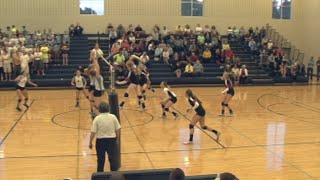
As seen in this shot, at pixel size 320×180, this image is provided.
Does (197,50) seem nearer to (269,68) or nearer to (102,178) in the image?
(269,68)

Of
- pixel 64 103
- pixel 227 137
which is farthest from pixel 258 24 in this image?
pixel 227 137

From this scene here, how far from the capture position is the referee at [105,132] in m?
8.27

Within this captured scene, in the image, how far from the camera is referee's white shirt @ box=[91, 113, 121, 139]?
8.26 m

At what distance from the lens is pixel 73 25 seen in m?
28.6

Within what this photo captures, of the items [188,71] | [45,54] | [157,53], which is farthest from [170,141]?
[157,53]

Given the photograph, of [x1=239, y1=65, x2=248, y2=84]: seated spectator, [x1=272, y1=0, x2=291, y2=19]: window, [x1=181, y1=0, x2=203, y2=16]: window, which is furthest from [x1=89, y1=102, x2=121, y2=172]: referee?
[x1=272, y1=0, x2=291, y2=19]: window

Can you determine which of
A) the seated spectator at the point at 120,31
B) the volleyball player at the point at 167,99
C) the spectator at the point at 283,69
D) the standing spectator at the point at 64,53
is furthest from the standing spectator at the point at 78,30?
the volleyball player at the point at 167,99

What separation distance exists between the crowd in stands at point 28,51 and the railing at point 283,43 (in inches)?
598

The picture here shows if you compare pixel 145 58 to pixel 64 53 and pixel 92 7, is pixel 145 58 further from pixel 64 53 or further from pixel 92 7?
pixel 92 7

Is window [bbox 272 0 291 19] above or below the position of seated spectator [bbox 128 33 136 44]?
above

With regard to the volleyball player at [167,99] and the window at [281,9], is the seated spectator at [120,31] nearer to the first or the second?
the window at [281,9]

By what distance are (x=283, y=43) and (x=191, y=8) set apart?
7.60 m

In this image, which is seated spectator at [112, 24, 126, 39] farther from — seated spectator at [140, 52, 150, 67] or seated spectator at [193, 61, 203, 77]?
seated spectator at [193, 61, 203, 77]

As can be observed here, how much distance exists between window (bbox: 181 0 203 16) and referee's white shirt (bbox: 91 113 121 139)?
2346cm
